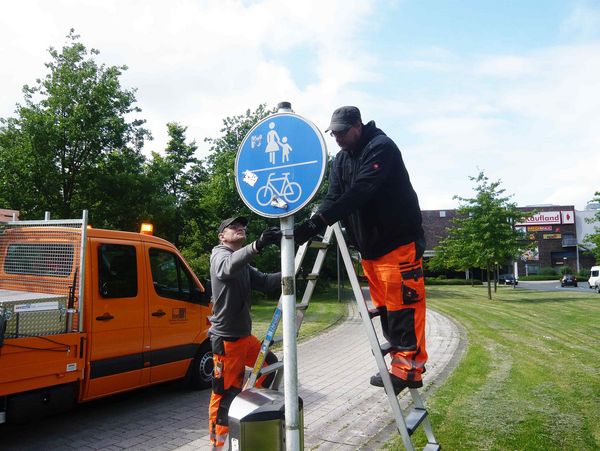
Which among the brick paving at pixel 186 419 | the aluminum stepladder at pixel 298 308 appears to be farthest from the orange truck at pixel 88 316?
the aluminum stepladder at pixel 298 308

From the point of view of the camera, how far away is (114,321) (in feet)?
18.1

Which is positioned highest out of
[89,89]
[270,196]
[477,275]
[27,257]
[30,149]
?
[89,89]

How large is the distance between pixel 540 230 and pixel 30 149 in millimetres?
69716

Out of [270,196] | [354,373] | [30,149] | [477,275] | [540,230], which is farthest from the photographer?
[540,230]

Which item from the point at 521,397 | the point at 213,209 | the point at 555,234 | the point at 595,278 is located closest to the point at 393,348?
the point at 521,397

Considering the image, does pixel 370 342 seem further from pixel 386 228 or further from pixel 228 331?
pixel 228 331

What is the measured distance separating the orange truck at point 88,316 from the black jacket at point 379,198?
11.2 feet

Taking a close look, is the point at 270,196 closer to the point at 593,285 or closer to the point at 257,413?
the point at 257,413

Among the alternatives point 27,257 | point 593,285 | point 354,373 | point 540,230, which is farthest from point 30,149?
point 540,230

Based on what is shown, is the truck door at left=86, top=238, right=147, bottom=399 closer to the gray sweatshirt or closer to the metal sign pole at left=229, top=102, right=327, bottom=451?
the gray sweatshirt

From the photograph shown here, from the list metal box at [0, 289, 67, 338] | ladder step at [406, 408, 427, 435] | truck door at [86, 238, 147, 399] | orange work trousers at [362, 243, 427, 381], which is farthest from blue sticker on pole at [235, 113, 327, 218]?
truck door at [86, 238, 147, 399]

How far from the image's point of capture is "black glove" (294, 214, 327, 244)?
8.80ft

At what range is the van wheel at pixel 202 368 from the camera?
6.80 metres

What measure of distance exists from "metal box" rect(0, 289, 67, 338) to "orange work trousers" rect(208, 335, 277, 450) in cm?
196
